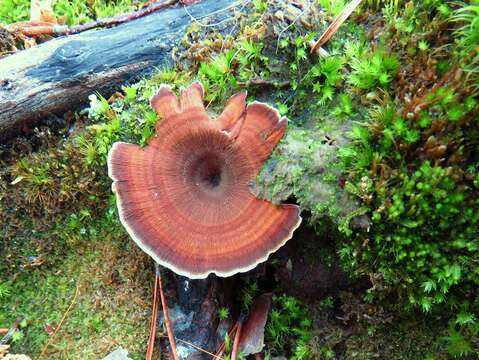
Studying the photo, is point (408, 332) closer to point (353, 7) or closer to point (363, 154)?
point (363, 154)

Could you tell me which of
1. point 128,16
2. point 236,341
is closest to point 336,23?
point 128,16

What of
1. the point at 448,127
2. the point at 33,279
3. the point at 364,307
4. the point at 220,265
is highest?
the point at 448,127

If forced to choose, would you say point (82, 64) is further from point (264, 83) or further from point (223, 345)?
point (223, 345)

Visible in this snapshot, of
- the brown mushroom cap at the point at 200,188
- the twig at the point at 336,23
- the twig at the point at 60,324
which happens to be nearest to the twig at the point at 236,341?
the brown mushroom cap at the point at 200,188

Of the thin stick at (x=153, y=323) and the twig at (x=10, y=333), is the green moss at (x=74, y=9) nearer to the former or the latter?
the thin stick at (x=153, y=323)

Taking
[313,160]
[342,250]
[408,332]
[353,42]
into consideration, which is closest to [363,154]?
[313,160]

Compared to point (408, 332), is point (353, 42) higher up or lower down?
higher up
